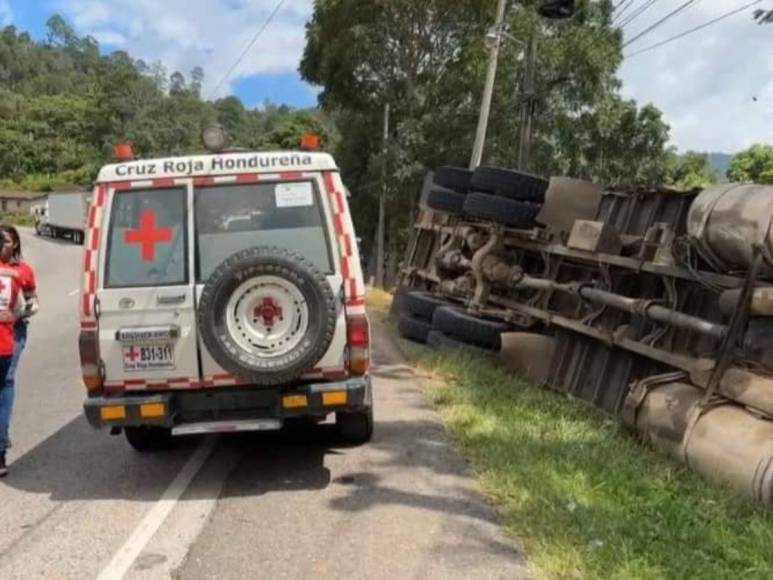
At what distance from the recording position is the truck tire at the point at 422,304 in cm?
1140

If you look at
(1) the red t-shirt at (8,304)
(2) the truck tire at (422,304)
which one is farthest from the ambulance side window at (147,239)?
(2) the truck tire at (422,304)

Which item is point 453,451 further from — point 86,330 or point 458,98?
point 458,98

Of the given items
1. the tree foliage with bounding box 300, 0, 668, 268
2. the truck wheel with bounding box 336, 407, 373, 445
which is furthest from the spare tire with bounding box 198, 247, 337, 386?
the tree foliage with bounding box 300, 0, 668, 268

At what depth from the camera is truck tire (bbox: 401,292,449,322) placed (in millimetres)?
11398

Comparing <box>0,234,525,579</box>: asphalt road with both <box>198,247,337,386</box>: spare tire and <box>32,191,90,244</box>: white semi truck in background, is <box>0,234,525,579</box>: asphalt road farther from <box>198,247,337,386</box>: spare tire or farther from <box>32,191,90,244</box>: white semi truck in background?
<box>32,191,90,244</box>: white semi truck in background

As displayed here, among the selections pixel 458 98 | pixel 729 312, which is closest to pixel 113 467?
pixel 729 312

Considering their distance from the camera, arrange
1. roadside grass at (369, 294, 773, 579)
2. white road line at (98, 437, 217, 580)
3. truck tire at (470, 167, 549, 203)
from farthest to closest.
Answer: truck tire at (470, 167, 549, 203)
white road line at (98, 437, 217, 580)
roadside grass at (369, 294, 773, 579)

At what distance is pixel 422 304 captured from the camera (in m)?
11.6

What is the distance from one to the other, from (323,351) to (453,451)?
1470 millimetres

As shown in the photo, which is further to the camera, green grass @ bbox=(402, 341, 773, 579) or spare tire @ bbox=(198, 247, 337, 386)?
spare tire @ bbox=(198, 247, 337, 386)

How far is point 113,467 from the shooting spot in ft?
20.8

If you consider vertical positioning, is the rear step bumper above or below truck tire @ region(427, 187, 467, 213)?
below

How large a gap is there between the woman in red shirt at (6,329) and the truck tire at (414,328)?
581 centimetres

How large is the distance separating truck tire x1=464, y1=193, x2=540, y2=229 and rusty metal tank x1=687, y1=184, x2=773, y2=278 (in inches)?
123
